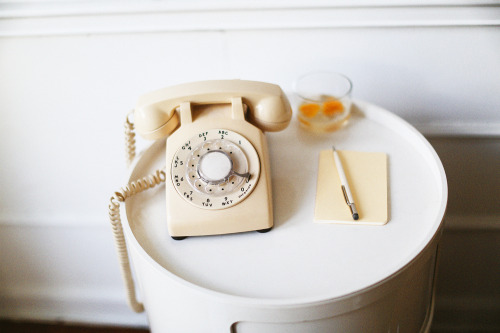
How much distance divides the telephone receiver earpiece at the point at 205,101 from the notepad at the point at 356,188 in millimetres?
125

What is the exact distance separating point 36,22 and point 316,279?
79 centimetres

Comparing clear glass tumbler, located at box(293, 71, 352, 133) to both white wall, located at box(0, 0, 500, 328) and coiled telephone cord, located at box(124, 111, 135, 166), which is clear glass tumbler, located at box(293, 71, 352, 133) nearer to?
white wall, located at box(0, 0, 500, 328)

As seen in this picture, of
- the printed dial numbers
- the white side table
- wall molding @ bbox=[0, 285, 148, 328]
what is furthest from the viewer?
wall molding @ bbox=[0, 285, 148, 328]

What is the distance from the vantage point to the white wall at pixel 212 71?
96cm

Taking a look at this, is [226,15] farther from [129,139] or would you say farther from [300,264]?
[300,264]

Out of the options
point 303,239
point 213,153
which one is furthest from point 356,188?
point 213,153

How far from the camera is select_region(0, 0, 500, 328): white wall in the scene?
3.14 feet

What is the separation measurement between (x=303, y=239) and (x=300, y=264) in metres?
0.05

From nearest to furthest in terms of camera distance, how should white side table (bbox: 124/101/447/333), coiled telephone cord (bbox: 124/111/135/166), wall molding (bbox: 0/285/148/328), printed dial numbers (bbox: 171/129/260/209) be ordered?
white side table (bbox: 124/101/447/333), printed dial numbers (bbox: 171/129/260/209), coiled telephone cord (bbox: 124/111/135/166), wall molding (bbox: 0/285/148/328)

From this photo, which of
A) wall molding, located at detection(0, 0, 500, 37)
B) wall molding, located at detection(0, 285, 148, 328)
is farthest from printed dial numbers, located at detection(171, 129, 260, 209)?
Result: wall molding, located at detection(0, 285, 148, 328)

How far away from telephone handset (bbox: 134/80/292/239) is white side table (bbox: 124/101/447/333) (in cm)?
4

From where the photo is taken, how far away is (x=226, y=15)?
965 mm

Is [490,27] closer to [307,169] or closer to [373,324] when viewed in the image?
[307,169]

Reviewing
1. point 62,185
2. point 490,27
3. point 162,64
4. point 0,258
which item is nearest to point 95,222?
point 62,185
